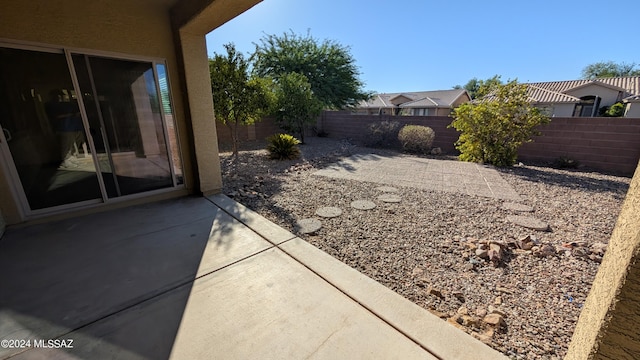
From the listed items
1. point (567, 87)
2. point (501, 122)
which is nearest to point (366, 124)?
point (501, 122)

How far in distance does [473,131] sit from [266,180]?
6.05 metres

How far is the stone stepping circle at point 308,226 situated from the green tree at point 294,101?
25.6 ft

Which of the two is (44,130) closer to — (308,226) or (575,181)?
(308,226)

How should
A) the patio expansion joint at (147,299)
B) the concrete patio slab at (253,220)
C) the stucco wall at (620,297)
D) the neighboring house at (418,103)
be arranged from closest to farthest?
the stucco wall at (620,297) < the patio expansion joint at (147,299) < the concrete patio slab at (253,220) < the neighboring house at (418,103)

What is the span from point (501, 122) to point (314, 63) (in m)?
10.4

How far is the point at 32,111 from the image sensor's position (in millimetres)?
3264

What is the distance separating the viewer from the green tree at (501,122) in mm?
6430

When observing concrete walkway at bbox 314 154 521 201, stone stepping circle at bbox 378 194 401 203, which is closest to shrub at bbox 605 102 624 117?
concrete walkway at bbox 314 154 521 201

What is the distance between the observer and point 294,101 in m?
10.3

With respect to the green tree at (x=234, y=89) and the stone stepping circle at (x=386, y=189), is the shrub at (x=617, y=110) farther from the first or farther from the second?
the green tree at (x=234, y=89)

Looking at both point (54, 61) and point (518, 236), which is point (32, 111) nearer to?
point (54, 61)

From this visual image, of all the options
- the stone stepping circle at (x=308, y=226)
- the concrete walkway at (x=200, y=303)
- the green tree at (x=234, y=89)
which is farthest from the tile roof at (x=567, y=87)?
the concrete walkway at (x=200, y=303)

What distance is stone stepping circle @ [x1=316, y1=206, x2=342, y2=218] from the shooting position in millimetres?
3729

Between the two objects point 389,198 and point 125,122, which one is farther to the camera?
point 389,198
